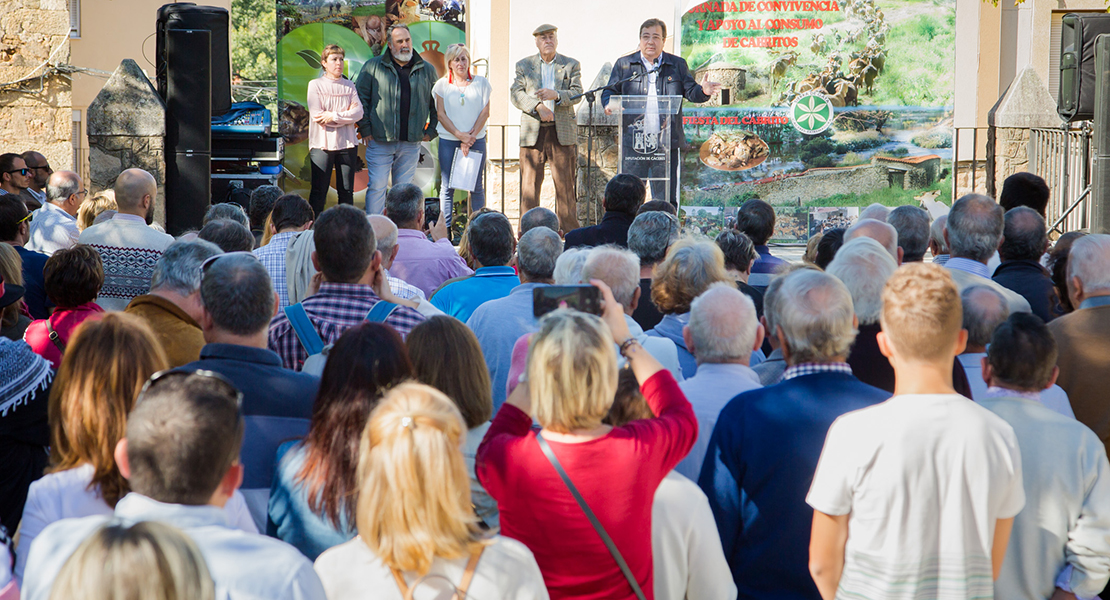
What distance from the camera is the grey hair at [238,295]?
3.09 metres

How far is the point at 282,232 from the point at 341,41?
893 cm

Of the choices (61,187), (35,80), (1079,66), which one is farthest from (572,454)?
(35,80)

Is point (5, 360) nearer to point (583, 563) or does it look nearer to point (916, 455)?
point (583, 563)

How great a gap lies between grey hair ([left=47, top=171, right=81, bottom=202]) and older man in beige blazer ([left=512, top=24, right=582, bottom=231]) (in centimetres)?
464

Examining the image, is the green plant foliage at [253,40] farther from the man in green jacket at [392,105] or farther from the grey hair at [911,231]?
the grey hair at [911,231]

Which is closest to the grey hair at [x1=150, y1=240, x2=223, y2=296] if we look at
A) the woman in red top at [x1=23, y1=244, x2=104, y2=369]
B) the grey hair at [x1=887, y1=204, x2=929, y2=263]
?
the woman in red top at [x1=23, y1=244, x2=104, y2=369]

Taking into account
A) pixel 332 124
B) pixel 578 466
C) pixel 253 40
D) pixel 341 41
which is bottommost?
pixel 578 466

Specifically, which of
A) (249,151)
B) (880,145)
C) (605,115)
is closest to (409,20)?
(249,151)

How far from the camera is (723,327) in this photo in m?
3.19

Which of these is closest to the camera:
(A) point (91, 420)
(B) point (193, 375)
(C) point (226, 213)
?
(B) point (193, 375)

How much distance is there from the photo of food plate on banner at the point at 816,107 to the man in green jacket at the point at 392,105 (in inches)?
154

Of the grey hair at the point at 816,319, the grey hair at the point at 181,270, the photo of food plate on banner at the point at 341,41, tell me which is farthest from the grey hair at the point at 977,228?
the photo of food plate on banner at the point at 341,41

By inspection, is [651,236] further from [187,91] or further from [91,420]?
[187,91]

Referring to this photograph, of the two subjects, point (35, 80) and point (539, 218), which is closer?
point (539, 218)
